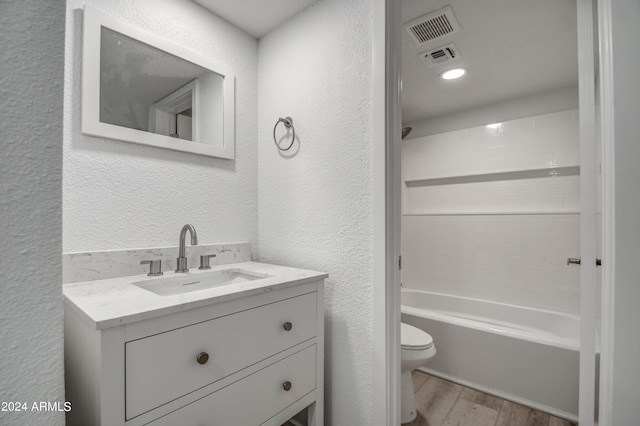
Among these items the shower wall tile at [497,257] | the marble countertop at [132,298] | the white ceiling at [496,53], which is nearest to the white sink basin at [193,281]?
the marble countertop at [132,298]

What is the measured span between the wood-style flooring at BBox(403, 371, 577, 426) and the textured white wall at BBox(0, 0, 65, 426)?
1898 mm

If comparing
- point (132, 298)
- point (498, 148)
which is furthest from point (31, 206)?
point (498, 148)

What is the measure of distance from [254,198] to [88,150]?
2.74ft

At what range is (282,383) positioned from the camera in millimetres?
1124

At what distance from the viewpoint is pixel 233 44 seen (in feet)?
5.49

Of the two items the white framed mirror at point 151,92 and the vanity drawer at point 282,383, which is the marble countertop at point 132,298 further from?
the white framed mirror at point 151,92

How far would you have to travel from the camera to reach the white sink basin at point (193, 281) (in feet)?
3.85

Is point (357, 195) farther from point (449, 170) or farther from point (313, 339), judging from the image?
point (449, 170)

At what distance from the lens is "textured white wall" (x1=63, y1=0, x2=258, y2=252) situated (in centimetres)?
113

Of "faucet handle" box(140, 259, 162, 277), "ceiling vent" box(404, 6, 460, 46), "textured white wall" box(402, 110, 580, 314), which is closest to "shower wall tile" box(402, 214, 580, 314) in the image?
"textured white wall" box(402, 110, 580, 314)

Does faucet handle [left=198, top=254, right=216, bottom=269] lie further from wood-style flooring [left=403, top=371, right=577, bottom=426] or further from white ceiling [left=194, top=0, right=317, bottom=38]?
wood-style flooring [left=403, top=371, right=577, bottom=426]

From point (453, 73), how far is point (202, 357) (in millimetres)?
2474

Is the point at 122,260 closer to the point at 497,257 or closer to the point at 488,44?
the point at 488,44

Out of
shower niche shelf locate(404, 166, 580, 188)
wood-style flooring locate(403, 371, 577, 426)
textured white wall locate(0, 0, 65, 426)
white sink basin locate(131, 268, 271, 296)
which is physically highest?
shower niche shelf locate(404, 166, 580, 188)
